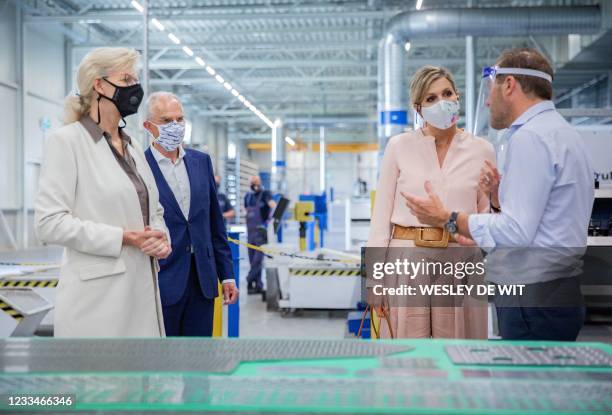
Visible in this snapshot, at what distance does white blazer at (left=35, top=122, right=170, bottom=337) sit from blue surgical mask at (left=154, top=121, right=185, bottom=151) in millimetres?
622

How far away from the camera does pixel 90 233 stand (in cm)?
178

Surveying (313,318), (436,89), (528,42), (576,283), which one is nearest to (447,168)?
(436,89)

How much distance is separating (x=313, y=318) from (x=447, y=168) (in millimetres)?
4167

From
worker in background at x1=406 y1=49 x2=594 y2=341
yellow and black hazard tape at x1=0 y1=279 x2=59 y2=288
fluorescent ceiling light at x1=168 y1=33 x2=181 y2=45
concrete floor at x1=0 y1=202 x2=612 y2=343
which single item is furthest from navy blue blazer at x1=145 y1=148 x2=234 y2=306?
fluorescent ceiling light at x1=168 y1=33 x2=181 y2=45

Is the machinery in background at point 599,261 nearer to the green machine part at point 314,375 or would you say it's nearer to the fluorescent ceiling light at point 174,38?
the green machine part at point 314,375

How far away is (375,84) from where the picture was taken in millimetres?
19859

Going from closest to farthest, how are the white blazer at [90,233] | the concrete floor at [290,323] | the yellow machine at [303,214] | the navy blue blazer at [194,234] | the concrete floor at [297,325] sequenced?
the white blazer at [90,233] < the navy blue blazer at [194,234] < the concrete floor at [297,325] < the concrete floor at [290,323] < the yellow machine at [303,214]

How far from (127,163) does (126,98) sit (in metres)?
0.22

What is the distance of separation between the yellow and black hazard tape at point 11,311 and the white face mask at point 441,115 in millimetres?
2854

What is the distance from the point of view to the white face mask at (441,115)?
2.27m

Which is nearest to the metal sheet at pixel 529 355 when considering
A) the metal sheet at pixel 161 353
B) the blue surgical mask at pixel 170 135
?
the metal sheet at pixel 161 353

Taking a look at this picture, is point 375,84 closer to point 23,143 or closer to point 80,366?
point 23,143

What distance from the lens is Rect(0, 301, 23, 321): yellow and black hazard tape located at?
3.84 metres

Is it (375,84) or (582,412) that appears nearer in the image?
(582,412)
